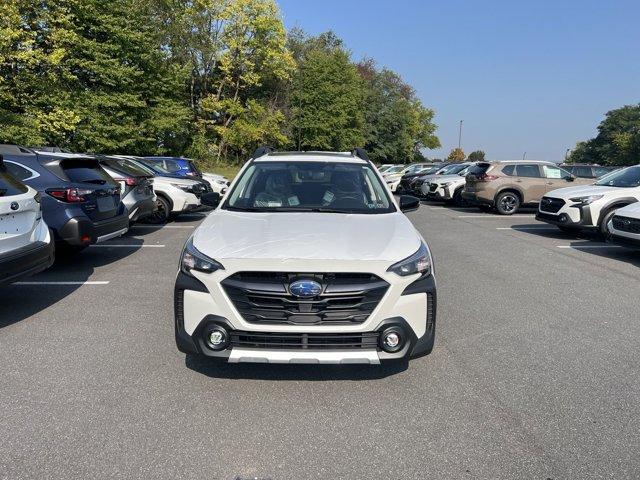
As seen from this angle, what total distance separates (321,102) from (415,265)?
53.2m

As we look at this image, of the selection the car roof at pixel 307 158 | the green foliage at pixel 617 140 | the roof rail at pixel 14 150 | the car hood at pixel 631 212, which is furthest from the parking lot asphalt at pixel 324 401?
the green foliage at pixel 617 140

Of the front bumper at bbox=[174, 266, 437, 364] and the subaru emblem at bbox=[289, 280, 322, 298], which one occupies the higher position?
the subaru emblem at bbox=[289, 280, 322, 298]

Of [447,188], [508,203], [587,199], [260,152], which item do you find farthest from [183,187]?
[447,188]

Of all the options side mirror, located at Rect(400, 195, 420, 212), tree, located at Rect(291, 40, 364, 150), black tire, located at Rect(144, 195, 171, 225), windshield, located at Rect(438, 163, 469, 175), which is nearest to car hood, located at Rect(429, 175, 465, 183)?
windshield, located at Rect(438, 163, 469, 175)

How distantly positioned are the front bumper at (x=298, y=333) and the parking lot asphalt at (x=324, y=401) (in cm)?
36

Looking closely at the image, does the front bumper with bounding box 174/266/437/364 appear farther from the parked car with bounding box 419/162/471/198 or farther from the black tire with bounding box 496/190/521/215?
the parked car with bounding box 419/162/471/198

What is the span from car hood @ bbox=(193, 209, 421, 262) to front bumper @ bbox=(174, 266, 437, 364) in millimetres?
292

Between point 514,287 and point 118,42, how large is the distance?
90.5 ft

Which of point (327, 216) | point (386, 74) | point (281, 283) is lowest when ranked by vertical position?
point (281, 283)

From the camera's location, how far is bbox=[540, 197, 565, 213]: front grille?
10531 millimetres

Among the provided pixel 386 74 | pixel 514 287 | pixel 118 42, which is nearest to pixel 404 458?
pixel 514 287

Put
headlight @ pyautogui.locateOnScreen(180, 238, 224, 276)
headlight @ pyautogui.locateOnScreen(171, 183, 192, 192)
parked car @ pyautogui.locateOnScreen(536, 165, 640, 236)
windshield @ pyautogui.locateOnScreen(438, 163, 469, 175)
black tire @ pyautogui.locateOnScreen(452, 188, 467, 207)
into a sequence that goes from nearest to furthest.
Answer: headlight @ pyautogui.locateOnScreen(180, 238, 224, 276) < parked car @ pyautogui.locateOnScreen(536, 165, 640, 236) < headlight @ pyautogui.locateOnScreen(171, 183, 192, 192) < black tire @ pyautogui.locateOnScreen(452, 188, 467, 207) < windshield @ pyautogui.locateOnScreen(438, 163, 469, 175)

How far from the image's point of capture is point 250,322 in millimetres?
3162

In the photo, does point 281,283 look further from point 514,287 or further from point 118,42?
point 118,42
